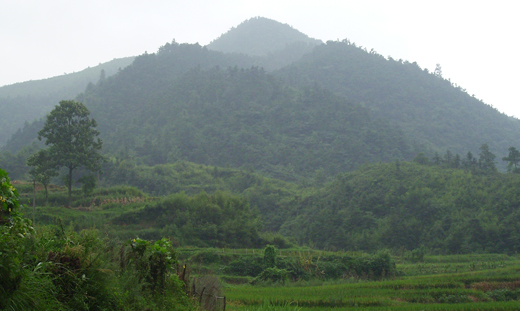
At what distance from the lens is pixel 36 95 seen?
14062cm

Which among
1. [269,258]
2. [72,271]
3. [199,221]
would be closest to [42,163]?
[199,221]

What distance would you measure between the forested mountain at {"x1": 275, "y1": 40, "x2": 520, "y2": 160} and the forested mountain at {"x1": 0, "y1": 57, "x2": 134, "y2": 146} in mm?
71548

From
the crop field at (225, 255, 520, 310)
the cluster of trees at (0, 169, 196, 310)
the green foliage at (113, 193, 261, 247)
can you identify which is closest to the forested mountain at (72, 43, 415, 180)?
the green foliage at (113, 193, 261, 247)

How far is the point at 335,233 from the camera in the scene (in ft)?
142

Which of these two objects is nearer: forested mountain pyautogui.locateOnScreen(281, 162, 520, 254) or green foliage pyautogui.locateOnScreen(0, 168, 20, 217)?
green foliage pyautogui.locateOnScreen(0, 168, 20, 217)

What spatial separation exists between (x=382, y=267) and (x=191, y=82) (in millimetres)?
95440

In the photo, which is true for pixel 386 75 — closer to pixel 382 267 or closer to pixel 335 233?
pixel 335 233

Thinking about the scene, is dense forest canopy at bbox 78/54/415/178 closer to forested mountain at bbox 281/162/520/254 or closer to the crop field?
forested mountain at bbox 281/162/520/254

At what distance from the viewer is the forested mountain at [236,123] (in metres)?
87.2

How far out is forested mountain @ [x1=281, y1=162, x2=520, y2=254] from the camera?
3575 cm

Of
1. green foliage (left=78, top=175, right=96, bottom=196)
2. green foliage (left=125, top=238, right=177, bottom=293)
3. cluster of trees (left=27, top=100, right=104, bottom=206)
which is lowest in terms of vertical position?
green foliage (left=78, top=175, right=96, bottom=196)

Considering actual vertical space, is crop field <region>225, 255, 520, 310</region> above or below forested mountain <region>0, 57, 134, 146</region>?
below

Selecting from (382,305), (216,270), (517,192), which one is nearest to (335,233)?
(517,192)

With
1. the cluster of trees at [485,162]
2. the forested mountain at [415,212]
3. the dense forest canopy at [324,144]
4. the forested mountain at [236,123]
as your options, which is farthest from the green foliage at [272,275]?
the forested mountain at [236,123]
